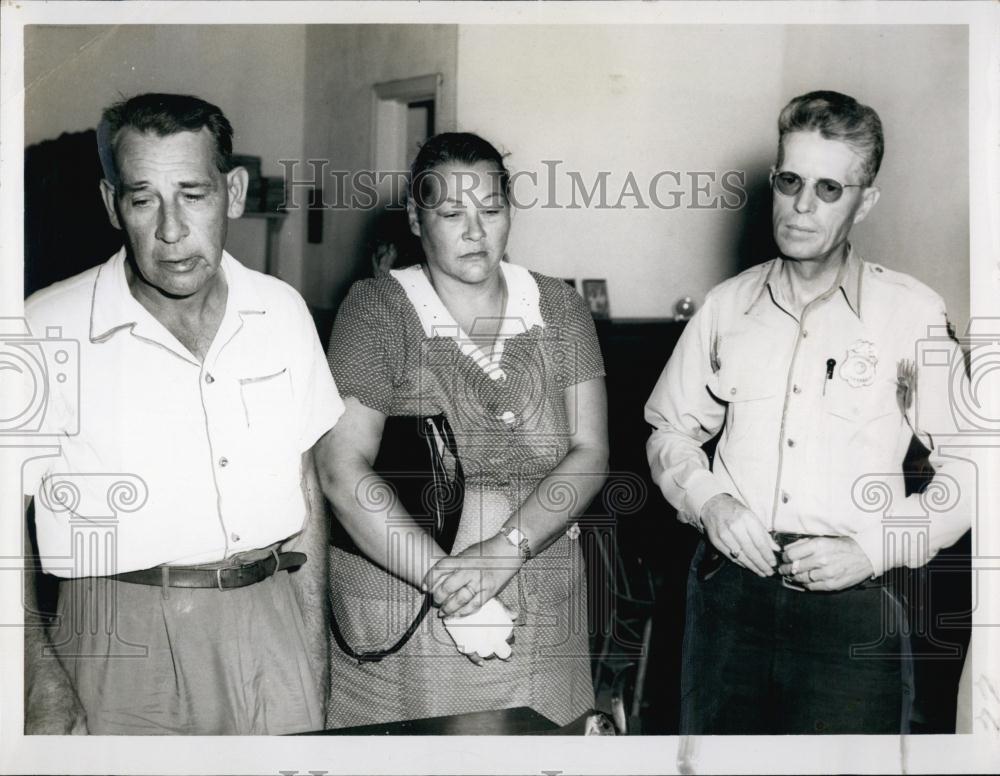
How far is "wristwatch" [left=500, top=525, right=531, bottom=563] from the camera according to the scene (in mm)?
2352

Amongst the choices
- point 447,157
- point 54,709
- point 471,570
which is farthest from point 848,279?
point 54,709

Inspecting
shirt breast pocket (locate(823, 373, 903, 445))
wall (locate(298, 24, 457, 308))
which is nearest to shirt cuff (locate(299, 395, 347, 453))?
wall (locate(298, 24, 457, 308))

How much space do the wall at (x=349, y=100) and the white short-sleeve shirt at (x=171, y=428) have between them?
132 millimetres

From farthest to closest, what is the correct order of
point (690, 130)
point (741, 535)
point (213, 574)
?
point (690, 130) → point (741, 535) → point (213, 574)

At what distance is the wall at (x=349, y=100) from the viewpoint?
2.41 m

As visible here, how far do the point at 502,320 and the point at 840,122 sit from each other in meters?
0.99

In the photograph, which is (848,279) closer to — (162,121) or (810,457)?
(810,457)

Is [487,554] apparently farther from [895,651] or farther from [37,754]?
[37,754]

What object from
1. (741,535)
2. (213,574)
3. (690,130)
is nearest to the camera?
(213,574)

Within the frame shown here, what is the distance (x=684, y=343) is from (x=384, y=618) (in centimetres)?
104

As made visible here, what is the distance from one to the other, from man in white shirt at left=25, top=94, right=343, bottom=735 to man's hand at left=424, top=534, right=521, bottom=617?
29 centimetres

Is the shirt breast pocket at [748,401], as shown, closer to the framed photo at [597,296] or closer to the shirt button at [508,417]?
the framed photo at [597,296]

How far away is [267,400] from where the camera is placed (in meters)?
2.37

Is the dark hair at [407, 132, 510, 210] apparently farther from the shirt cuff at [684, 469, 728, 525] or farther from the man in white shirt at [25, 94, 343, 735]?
the shirt cuff at [684, 469, 728, 525]
